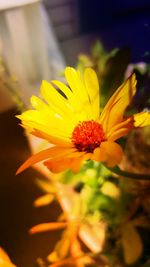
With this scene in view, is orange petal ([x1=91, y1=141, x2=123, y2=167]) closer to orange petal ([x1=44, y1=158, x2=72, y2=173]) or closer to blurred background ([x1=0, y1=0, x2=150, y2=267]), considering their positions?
orange petal ([x1=44, y1=158, x2=72, y2=173])

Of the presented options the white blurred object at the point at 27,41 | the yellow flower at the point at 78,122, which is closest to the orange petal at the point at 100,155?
the yellow flower at the point at 78,122

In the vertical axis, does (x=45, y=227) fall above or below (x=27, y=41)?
below

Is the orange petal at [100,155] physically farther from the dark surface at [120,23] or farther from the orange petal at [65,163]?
the dark surface at [120,23]

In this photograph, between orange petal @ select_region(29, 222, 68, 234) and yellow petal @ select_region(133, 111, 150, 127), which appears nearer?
yellow petal @ select_region(133, 111, 150, 127)

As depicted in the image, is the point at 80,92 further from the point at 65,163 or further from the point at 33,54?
the point at 33,54

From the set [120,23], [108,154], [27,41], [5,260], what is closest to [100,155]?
[108,154]

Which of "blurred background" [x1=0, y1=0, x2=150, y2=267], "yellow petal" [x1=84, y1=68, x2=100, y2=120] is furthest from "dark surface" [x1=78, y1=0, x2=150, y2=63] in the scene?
"yellow petal" [x1=84, y1=68, x2=100, y2=120]

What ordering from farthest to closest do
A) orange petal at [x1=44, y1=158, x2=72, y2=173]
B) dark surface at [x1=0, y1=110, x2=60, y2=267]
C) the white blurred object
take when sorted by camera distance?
the white blurred object < dark surface at [x1=0, y1=110, x2=60, y2=267] < orange petal at [x1=44, y1=158, x2=72, y2=173]
